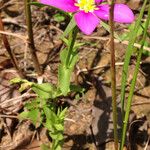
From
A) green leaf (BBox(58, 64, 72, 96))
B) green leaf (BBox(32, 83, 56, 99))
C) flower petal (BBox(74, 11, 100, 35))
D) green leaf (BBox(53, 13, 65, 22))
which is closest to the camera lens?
flower petal (BBox(74, 11, 100, 35))

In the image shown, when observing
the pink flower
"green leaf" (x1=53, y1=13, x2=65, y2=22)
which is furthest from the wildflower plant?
"green leaf" (x1=53, y1=13, x2=65, y2=22)

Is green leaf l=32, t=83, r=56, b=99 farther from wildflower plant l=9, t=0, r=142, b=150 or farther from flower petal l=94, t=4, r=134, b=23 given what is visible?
flower petal l=94, t=4, r=134, b=23

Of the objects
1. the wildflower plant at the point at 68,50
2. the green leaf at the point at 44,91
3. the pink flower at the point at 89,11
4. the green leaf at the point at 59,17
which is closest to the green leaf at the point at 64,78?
the wildflower plant at the point at 68,50

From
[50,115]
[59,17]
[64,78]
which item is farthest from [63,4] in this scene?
[59,17]

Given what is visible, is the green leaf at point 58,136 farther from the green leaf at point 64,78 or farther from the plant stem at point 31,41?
the plant stem at point 31,41

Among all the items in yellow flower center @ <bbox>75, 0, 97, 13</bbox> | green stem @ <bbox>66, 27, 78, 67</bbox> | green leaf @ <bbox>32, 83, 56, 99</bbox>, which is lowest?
green leaf @ <bbox>32, 83, 56, 99</bbox>

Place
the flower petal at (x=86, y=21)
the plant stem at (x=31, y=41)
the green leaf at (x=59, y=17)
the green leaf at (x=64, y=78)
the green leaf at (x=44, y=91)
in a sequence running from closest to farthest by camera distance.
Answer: the flower petal at (x=86, y=21) < the green leaf at (x=64, y=78) < the green leaf at (x=44, y=91) < the plant stem at (x=31, y=41) < the green leaf at (x=59, y=17)

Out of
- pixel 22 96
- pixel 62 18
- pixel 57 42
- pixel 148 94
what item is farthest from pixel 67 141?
pixel 62 18
